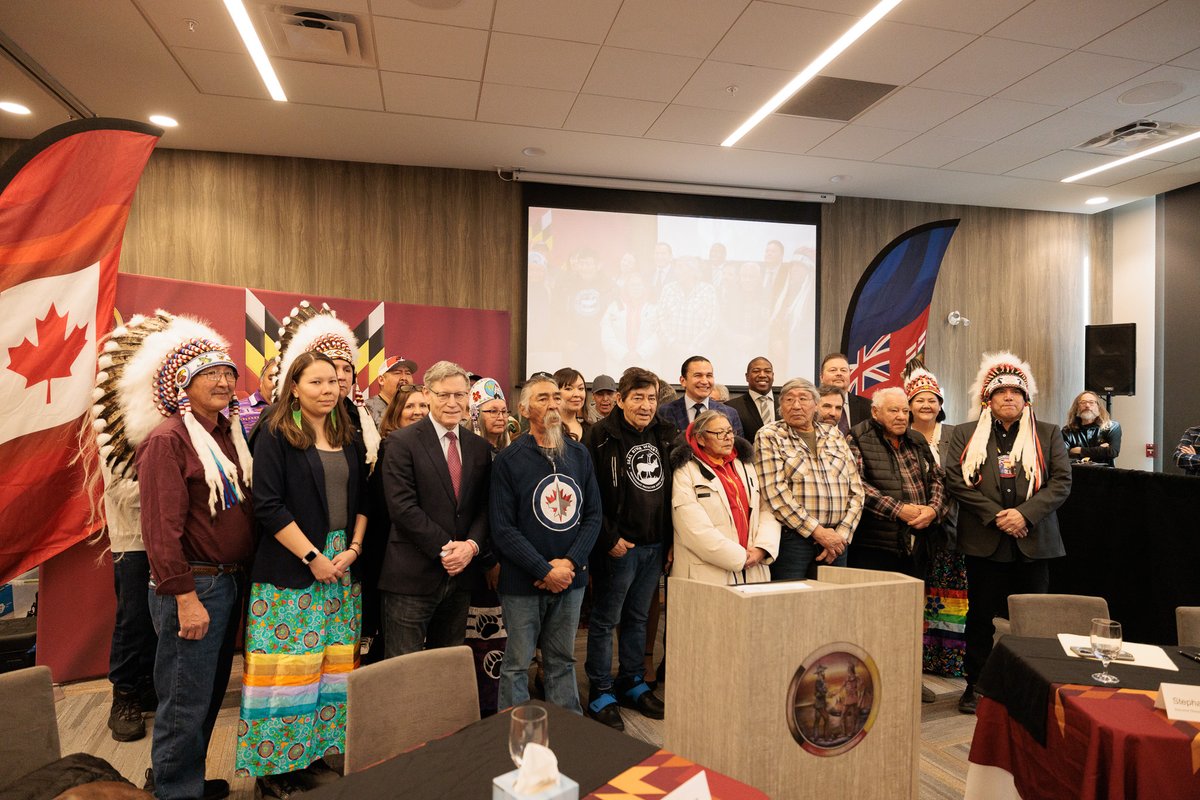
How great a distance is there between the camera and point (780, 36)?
4.02 metres

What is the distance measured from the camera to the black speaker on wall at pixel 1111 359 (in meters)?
7.24

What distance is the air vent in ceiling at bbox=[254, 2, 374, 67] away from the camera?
12.5ft

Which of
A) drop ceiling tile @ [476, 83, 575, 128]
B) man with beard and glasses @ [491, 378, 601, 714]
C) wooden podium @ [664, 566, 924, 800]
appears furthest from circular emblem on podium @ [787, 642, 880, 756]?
drop ceiling tile @ [476, 83, 575, 128]

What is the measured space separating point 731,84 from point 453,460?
131 inches

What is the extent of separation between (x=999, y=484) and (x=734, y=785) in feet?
Answer: 9.31

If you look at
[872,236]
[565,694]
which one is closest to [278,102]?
[565,694]

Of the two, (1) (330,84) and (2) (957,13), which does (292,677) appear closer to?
(1) (330,84)

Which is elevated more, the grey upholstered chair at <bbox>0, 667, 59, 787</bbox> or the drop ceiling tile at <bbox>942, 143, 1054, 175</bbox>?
the drop ceiling tile at <bbox>942, 143, 1054, 175</bbox>

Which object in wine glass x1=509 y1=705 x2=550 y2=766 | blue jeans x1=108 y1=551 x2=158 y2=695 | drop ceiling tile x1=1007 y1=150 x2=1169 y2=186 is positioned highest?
drop ceiling tile x1=1007 y1=150 x2=1169 y2=186

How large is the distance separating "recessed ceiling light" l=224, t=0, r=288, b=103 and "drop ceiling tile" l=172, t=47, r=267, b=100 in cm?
4

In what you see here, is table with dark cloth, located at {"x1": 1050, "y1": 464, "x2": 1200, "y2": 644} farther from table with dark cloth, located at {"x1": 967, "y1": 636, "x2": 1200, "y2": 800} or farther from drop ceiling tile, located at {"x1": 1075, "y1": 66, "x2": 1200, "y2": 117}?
drop ceiling tile, located at {"x1": 1075, "y1": 66, "x2": 1200, "y2": 117}

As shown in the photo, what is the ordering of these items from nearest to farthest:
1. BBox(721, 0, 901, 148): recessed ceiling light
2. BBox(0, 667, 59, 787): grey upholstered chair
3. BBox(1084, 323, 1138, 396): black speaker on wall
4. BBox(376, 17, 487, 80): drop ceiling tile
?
BBox(0, 667, 59, 787): grey upholstered chair < BBox(721, 0, 901, 148): recessed ceiling light < BBox(376, 17, 487, 80): drop ceiling tile < BBox(1084, 323, 1138, 396): black speaker on wall

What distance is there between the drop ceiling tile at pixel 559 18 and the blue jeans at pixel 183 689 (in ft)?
10.3

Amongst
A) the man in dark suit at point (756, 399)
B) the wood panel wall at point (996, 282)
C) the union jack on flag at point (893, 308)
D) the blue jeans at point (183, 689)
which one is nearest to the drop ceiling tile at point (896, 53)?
the union jack on flag at point (893, 308)
